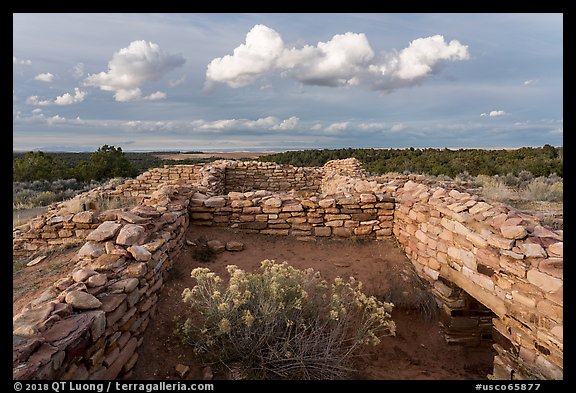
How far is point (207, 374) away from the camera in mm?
2990

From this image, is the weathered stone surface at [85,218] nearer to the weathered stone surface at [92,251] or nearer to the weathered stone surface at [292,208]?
the weathered stone surface at [92,251]

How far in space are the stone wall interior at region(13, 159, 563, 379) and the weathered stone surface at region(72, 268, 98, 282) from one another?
11mm

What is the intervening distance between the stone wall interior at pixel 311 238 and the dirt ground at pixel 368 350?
163 millimetres

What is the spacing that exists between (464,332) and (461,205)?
167 centimetres

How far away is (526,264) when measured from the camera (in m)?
3.49

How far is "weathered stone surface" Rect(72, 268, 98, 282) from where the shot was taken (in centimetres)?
317

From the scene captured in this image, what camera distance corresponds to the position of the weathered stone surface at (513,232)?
3677mm

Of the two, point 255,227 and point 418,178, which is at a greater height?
point 418,178

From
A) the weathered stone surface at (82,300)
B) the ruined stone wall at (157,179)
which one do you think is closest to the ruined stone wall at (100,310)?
the weathered stone surface at (82,300)

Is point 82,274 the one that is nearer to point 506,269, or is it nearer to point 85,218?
point 85,218

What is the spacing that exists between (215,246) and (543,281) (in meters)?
4.22
